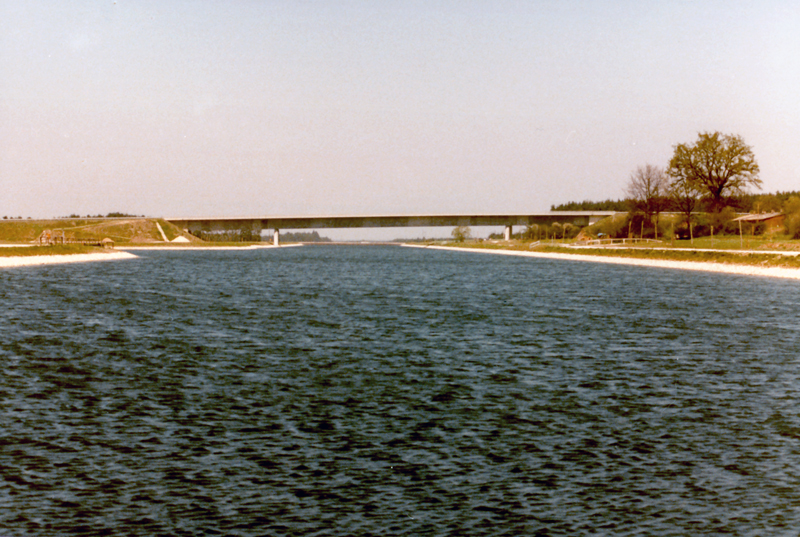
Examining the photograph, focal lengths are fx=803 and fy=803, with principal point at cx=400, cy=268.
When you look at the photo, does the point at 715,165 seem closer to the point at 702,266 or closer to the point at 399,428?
the point at 702,266

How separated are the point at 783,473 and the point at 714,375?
8707mm

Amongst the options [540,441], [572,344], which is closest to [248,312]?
[572,344]

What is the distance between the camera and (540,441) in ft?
45.0

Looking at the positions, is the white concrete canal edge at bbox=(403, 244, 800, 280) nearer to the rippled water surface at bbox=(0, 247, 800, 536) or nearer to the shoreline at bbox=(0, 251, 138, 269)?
the rippled water surface at bbox=(0, 247, 800, 536)

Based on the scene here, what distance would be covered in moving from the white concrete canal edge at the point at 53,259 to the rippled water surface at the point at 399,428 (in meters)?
59.3

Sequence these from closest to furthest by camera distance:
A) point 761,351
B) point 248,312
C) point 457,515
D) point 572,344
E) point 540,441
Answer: point 457,515
point 540,441
point 761,351
point 572,344
point 248,312

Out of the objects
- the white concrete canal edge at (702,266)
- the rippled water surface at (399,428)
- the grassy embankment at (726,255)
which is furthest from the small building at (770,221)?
the rippled water surface at (399,428)

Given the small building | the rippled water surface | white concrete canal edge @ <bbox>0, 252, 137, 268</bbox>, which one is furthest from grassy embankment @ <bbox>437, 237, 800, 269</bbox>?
white concrete canal edge @ <bbox>0, 252, 137, 268</bbox>

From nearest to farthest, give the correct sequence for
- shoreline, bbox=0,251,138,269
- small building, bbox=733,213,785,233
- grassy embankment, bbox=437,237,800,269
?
grassy embankment, bbox=437,237,800,269
shoreline, bbox=0,251,138,269
small building, bbox=733,213,785,233

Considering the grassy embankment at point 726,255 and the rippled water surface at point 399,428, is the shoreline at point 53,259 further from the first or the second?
the grassy embankment at point 726,255

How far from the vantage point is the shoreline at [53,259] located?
85.7 meters

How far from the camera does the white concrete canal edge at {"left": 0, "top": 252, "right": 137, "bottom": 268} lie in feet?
281

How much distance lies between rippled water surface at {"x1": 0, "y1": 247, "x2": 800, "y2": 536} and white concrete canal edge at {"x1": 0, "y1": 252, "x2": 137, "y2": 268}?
59298 mm

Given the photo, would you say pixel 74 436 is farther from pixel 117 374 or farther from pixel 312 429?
pixel 117 374
